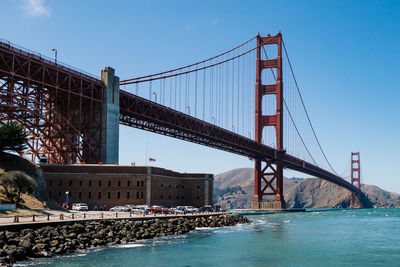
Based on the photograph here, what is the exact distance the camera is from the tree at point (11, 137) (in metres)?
54.1

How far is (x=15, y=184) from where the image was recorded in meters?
46.3

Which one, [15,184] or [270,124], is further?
[270,124]

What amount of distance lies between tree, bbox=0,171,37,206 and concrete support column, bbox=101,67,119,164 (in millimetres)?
23807

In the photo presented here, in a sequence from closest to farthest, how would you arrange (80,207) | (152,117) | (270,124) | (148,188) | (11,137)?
(11,137)
(80,207)
(148,188)
(152,117)
(270,124)

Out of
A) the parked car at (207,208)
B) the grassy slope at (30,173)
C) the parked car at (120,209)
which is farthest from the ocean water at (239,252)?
the parked car at (207,208)

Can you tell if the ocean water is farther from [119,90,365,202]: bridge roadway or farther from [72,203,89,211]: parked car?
[119,90,365,202]: bridge roadway

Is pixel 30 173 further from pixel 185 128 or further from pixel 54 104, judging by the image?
pixel 185 128

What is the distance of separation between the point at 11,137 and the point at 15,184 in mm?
9944

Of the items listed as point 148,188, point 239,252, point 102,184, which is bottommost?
point 239,252

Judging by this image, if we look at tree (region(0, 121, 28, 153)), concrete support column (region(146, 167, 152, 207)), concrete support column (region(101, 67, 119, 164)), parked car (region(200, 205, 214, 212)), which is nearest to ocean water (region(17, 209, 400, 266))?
concrete support column (region(146, 167, 152, 207))

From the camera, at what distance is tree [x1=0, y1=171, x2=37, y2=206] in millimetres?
45625

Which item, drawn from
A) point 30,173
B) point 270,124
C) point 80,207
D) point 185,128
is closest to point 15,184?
point 30,173

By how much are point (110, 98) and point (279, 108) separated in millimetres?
58160

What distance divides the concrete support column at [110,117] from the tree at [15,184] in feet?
78.1
